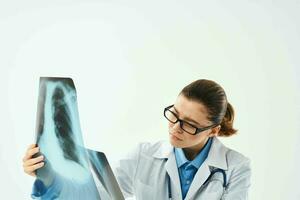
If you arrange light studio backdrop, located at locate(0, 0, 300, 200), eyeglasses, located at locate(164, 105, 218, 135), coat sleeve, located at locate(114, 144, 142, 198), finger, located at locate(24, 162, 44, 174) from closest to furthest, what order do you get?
finger, located at locate(24, 162, 44, 174) → eyeglasses, located at locate(164, 105, 218, 135) → coat sleeve, located at locate(114, 144, 142, 198) → light studio backdrop, located at locate(0, 0, 300, 200)

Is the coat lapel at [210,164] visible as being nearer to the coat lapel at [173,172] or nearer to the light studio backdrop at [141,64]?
the coat lapel at [173,172]

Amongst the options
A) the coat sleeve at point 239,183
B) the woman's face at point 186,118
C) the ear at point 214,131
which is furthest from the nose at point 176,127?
the coat sleeve at point 239,183

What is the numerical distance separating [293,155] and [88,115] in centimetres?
80

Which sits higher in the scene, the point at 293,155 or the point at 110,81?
the point at 110,81

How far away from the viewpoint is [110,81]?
1.65 m

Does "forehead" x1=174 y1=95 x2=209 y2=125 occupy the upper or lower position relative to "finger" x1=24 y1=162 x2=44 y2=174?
upper

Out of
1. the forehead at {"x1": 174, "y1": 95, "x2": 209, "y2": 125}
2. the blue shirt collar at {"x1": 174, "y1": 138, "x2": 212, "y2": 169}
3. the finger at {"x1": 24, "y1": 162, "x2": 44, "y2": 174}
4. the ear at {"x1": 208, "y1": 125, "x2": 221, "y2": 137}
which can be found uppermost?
the forehead at {"x1": 174, "y1": 95, "x2": 209, "y2": 125}

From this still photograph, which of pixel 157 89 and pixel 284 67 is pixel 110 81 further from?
pixel 284 67

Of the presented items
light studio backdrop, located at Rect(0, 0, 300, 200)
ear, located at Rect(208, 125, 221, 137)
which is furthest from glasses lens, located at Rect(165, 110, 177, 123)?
light studio backdrop, located at Rect(0, 0, 300, 200)

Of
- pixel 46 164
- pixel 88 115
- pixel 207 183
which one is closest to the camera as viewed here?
pixel 46 164

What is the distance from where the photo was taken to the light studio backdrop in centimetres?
163

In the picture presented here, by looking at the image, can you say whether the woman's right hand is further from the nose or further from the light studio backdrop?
the light studio backdrop

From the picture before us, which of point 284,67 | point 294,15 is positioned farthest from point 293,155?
point 294,15

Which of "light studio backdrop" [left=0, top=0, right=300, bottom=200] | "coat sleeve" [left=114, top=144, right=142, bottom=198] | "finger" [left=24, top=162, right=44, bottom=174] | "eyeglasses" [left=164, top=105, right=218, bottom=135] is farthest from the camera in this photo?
"light studio backdrop" [left=0, top=0, right=300, bottom=200]
